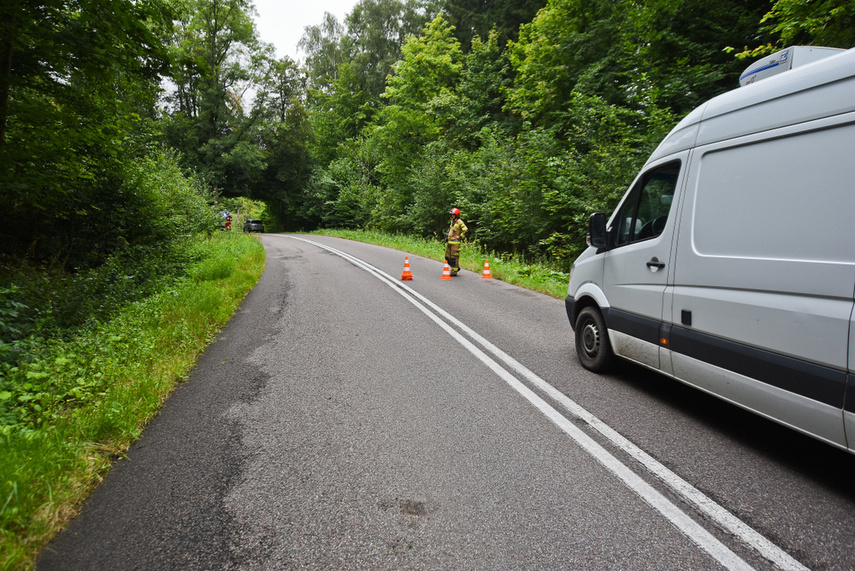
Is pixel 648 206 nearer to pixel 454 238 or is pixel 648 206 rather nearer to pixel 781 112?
pixel 781 112

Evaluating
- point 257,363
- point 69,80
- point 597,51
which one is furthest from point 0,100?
point 597,51

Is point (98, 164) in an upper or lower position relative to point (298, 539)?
upper

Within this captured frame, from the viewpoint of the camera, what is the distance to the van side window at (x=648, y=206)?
149 inches

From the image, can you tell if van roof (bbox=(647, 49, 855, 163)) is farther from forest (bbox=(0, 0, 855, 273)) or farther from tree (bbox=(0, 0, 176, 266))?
tree (bbox=(0, 0, 176, 266))

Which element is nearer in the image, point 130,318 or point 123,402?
point 123,402

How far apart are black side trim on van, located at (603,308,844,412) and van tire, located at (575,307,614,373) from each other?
51 cm

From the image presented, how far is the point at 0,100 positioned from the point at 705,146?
909 cm

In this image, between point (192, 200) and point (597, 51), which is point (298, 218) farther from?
point (597, 51)

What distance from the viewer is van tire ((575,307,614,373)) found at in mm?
4477

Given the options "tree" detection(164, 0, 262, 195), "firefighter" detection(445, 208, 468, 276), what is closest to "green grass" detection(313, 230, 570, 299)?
"firefighter" detection(445, 208, 468, 276)

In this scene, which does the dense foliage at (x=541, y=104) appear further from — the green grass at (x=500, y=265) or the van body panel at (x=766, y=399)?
the van body panel at (x=766, y=399)

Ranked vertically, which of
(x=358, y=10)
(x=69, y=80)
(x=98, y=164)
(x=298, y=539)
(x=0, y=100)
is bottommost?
(x=298, y=539)

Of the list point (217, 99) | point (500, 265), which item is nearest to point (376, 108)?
point (217, 99)

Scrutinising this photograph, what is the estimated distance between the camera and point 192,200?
16.5m
